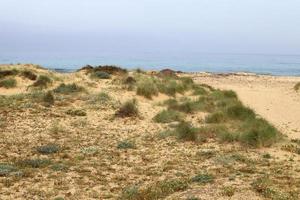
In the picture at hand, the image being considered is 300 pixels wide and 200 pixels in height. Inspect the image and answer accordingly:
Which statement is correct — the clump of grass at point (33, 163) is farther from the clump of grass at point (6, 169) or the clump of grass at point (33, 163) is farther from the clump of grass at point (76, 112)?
the clump of grass at point (76, 112)

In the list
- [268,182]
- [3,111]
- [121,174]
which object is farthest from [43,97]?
[268,182]

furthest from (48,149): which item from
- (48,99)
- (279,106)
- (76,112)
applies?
(279,106)

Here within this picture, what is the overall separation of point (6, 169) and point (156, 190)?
11.2ft

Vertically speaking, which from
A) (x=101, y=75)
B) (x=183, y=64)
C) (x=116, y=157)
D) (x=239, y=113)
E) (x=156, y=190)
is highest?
(x=101, y=75)

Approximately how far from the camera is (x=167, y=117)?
57.8ft

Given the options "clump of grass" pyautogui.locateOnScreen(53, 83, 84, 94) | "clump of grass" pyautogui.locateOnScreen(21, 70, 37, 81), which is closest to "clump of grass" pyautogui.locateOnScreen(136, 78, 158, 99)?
"clump of grass" pyautogui.locateOnScreen(53, 83, 84, 94)

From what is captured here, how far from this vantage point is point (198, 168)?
37.0ft

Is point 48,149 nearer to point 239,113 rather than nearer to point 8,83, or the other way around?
point 239,113

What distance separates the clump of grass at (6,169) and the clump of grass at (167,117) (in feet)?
23.4

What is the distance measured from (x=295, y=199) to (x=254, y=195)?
69 cm

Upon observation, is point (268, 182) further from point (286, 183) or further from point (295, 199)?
point (295, 199)

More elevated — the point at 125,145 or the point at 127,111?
the point at 127,111

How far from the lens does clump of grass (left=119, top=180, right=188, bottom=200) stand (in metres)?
9.09

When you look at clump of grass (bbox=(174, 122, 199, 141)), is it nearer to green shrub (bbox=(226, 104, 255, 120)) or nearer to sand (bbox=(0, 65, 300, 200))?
sand (bbox=(0, 65, 300, 200))
